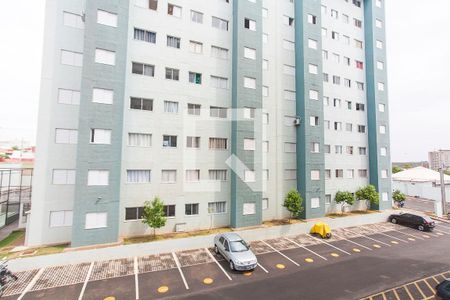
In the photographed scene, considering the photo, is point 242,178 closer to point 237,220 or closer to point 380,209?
point 237,220

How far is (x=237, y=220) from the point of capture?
917 inches

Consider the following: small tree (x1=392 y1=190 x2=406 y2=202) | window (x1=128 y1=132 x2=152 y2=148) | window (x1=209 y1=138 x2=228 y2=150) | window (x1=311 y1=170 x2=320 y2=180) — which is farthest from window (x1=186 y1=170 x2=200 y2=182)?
small tree (x1=392 y1=190 x2=406 y2=202)

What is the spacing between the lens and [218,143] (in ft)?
80.7

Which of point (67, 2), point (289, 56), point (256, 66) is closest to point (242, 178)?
point (256, 66)

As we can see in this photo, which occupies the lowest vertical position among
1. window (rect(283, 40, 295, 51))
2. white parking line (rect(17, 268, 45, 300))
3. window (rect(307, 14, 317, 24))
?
white parking line (rect(17, 268, 45, 300))

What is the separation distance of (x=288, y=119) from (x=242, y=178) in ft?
33.0

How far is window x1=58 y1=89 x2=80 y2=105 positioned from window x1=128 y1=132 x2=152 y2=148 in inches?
204

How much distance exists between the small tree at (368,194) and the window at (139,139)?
28.1m

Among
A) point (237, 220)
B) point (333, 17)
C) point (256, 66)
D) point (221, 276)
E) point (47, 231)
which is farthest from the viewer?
point (333, 17)

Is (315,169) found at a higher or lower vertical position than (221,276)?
higher

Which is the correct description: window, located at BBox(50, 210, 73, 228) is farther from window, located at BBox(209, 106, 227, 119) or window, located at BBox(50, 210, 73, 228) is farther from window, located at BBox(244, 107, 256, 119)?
window, located at BBox(244, 107, 256, 119)

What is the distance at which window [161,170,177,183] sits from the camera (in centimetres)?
2228

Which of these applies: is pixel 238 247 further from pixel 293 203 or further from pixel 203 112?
pixel 203 112

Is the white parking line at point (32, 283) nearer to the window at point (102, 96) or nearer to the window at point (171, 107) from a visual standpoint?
the window at point (102, 96)
